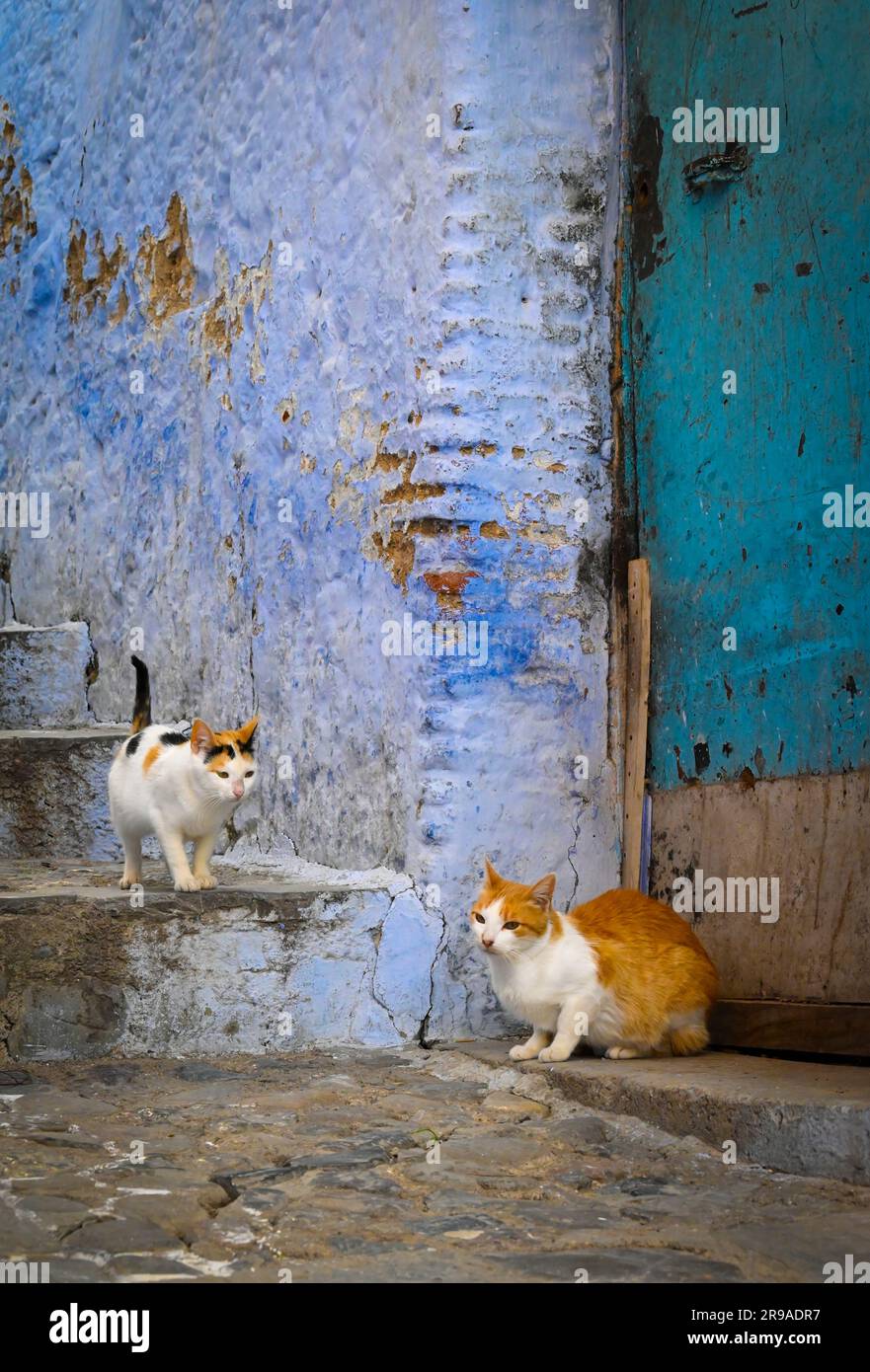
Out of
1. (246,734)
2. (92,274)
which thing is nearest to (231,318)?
(92,274)

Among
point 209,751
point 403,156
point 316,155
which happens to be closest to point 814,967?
point 209,751

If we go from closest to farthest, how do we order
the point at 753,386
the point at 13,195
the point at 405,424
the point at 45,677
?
the point at 753,386, the point at 405,424, the point at 45,677, the point at 13,195

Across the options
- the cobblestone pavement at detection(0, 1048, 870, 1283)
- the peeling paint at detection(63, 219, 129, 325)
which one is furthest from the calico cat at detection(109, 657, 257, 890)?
the peeling paint at detection(63, 219, 129, 325)

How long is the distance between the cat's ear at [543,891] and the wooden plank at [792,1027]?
62cm

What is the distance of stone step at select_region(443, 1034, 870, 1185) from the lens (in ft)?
10.1

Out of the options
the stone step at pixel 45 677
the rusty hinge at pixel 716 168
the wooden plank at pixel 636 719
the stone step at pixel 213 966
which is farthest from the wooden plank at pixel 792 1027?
the stone step at pixel 45 677

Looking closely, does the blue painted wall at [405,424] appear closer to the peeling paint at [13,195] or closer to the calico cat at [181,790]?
the calico cat at [181,790]

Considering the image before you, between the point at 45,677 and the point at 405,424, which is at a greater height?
the point at 405,424

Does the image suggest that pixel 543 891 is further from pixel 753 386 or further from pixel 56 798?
pixel 56 798


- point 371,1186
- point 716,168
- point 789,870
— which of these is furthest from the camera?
point 716,168

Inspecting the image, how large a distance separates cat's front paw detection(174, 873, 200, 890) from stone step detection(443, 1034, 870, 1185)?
1.01 metres

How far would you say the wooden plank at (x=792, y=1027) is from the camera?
12.2 feet

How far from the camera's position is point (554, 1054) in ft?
12.6

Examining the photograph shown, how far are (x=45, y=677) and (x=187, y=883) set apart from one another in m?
2.50
